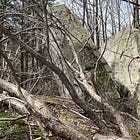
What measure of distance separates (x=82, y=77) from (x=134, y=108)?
302cm

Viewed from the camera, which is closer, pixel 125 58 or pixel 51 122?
pixel 51 122

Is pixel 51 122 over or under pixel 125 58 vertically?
over

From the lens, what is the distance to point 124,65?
25.8 feet

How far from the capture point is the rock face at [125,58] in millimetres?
7398

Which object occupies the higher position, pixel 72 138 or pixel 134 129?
pixel 72 138

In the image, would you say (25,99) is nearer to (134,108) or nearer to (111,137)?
(111,137)

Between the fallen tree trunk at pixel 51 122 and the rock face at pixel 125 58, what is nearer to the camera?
the fallen tree trunk at pixel 51 122

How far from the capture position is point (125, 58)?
25.8ft

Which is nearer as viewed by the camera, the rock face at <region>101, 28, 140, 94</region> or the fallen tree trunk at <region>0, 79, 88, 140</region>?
the fallen tree trunk at <region>0, 79, 88, 140</region>

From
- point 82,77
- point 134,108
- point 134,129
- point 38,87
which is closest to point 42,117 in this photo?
point 82,77

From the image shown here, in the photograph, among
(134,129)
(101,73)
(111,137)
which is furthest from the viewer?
(101,73)

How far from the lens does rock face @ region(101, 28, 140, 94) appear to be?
7398 millimetres

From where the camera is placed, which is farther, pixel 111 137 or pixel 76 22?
pixel 76 22

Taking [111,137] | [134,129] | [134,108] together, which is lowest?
[134,108]
